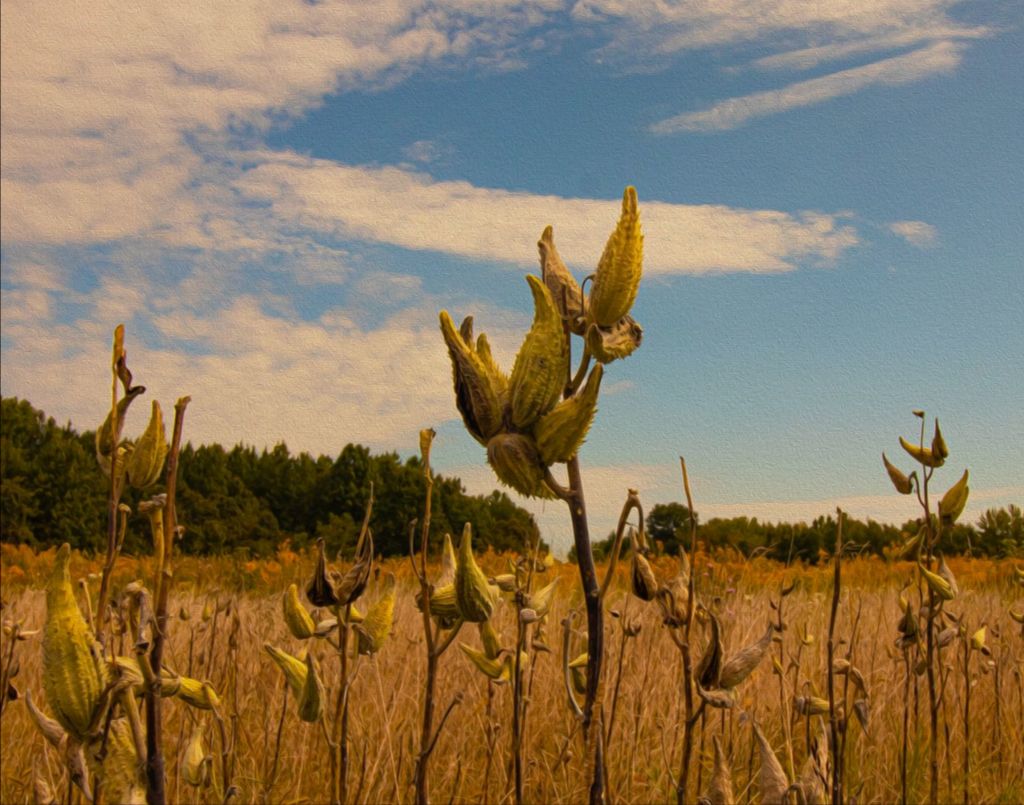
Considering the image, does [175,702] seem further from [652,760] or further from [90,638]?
[90,638]

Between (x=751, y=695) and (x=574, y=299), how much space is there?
11.7 ft

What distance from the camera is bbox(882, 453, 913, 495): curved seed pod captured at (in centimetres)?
183

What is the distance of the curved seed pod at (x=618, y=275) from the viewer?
0.84 metres

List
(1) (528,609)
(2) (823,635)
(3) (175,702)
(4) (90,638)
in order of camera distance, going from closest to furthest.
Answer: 1. (4) (90,638)
2. (1) (528,609)
3. (3) (175,702)
4. (2) (823,635)

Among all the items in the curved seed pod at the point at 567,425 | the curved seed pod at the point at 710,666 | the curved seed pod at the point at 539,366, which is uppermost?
the curved seed pod at the point at 539,366

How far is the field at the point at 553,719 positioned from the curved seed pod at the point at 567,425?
5.31 feet

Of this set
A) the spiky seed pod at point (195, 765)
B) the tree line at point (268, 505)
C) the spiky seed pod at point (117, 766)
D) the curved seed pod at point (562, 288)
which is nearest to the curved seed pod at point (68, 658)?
the spiky seed pod at point (117, 766)

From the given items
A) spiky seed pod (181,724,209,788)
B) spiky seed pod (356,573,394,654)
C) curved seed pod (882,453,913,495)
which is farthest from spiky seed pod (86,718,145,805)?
curved seed pod (882,453,913,495)

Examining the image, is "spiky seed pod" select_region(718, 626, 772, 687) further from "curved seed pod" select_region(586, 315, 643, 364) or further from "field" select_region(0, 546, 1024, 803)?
"field" select_region(0, 546, 1024, 803)

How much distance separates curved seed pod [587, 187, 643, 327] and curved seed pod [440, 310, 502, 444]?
0.35 feet

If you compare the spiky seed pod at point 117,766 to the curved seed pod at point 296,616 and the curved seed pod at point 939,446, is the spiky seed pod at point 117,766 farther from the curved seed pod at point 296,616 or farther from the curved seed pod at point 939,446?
the curved seed pod at point 939,446

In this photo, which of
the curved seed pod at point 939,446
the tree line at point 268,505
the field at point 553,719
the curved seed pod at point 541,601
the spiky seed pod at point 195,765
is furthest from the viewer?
the tree line at point 268,505

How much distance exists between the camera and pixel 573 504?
0.81m

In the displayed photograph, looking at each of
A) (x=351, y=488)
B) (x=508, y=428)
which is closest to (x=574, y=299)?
(x=508, y=428)
